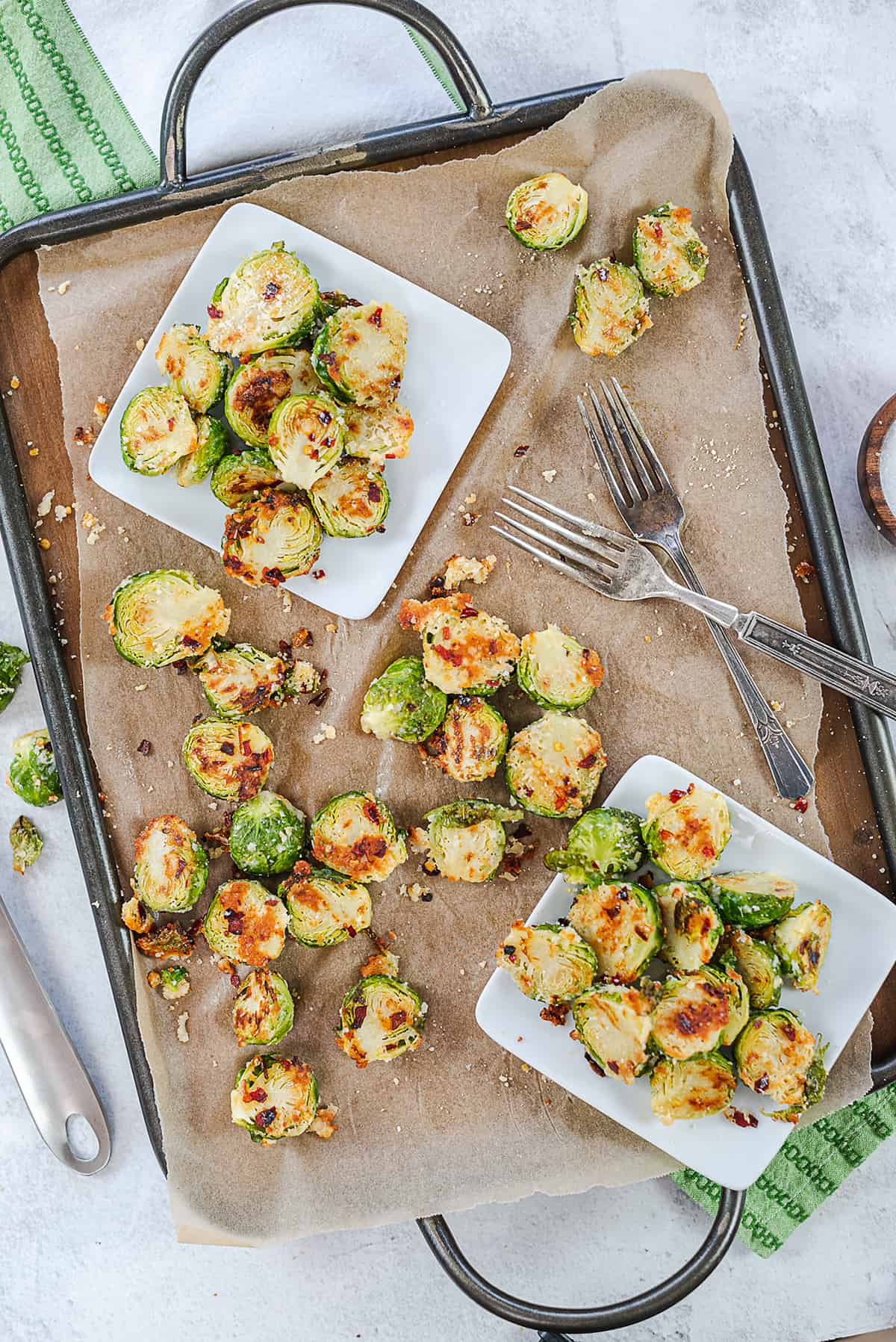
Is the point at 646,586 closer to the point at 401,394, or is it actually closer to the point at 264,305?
the point at 401,394

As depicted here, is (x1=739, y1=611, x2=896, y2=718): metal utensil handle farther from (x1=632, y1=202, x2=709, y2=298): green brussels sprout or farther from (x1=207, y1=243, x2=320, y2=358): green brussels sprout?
(x1=207, y1=243, x2=320, y2=358): green brussels sprout

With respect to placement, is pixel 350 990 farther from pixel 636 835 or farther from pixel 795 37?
pixel 795 37

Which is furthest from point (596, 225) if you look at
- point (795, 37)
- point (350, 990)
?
point (350, 990)

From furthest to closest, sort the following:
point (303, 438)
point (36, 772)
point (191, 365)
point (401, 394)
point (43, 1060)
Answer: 1. point (43, 1060)
2. point (36, 772)
3. point (401, 394)
4. point (191, 365)
5. point (303, 438)

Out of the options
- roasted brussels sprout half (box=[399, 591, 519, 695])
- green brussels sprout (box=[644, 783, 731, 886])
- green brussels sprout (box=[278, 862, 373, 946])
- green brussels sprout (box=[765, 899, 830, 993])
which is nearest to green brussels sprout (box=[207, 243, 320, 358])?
roasted brussels sprout half (box=[399, 591, 519, 695])

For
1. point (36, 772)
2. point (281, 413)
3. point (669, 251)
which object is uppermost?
point (669, 251)

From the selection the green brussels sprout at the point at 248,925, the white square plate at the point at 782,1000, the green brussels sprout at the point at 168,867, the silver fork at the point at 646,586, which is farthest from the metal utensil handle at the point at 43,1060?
the silver fork at the point at 646,586

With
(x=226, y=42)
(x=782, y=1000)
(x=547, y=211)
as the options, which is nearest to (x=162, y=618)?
(x=547, y=211)

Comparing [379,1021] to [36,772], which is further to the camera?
[36,772]
